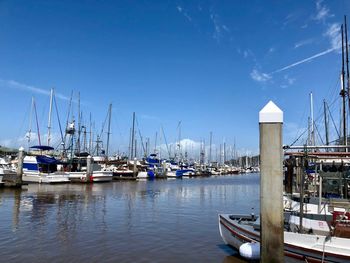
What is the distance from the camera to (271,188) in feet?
27.9

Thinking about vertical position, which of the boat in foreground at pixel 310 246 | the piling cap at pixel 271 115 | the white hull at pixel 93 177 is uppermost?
the piling cap at pixel 271 115

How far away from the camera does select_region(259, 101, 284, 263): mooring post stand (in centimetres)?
844

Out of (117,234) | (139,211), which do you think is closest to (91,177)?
(139,211)

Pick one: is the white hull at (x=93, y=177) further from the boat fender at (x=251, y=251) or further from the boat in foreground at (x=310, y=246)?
the boat fender at (x=251, y=251)

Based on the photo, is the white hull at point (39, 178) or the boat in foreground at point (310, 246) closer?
the boat in foreground at point (310, 246)

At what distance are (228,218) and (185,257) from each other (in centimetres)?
265

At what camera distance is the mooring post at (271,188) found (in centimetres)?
844

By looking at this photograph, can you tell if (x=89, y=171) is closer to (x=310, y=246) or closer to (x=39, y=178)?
(x=39, y=178)

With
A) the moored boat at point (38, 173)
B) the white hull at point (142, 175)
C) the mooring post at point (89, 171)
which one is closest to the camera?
the moored boat at point (38, 173)

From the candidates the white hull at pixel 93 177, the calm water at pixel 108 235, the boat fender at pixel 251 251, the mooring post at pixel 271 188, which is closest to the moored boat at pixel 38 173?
the white hull at pixel 93 177

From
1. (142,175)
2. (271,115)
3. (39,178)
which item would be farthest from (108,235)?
(142,175)

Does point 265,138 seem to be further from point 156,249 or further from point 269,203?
point 156,249

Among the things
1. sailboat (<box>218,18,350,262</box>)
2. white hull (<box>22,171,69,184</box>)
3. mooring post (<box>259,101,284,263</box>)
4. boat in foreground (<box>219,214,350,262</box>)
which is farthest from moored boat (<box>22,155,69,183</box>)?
mooring post (<box>259,101,284,263</box>)

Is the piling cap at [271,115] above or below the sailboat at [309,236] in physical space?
above
